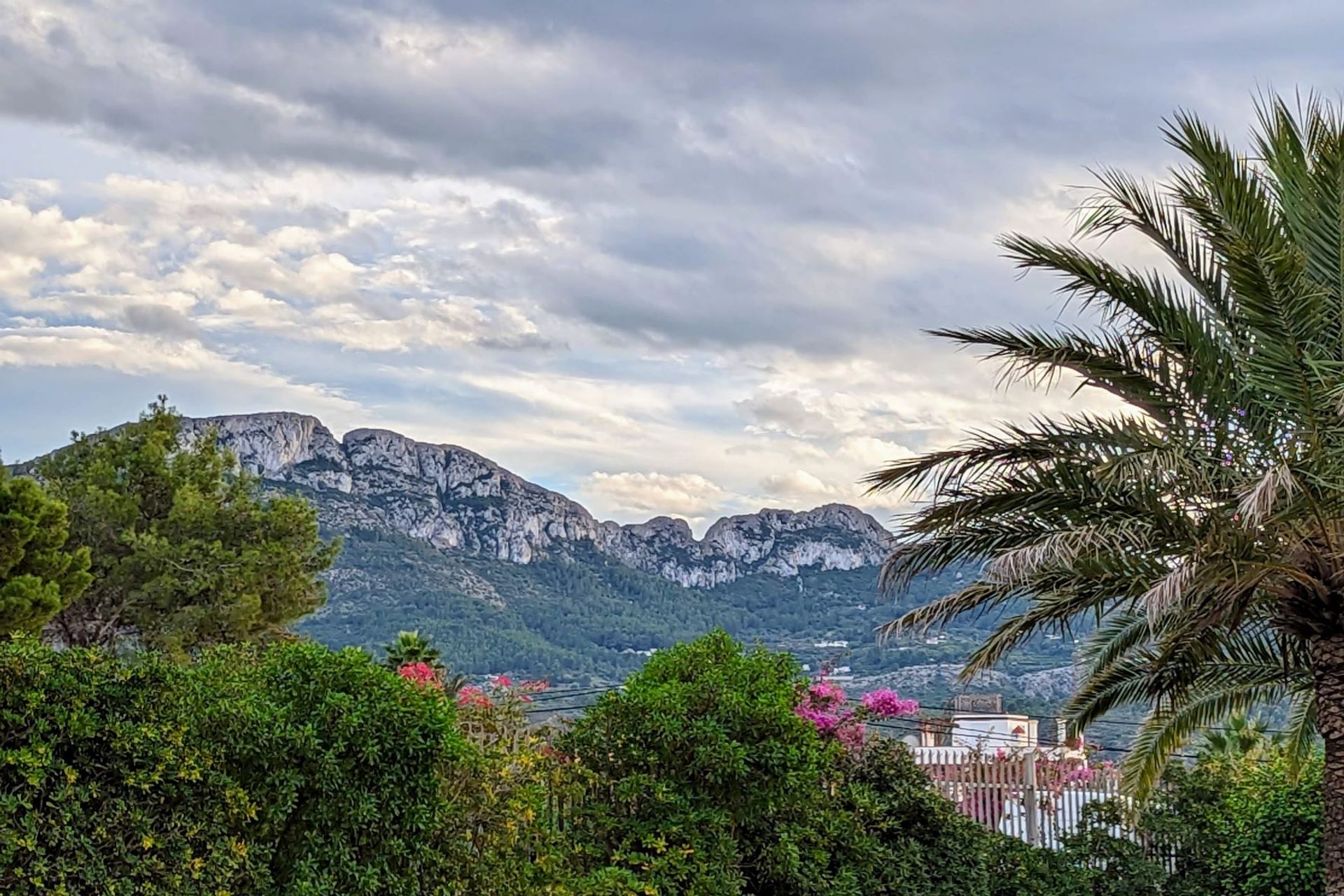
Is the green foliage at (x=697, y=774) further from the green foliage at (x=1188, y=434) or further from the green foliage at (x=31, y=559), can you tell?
the green foliage at (x=31, y=559)

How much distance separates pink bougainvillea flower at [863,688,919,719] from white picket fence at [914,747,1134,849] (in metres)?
0.63

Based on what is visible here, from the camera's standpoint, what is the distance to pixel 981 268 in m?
11.5

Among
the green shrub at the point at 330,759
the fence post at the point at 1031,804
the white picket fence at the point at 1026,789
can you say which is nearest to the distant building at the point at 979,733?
the white picket fence at the point at 1026,789

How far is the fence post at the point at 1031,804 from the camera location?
1292 centimetres

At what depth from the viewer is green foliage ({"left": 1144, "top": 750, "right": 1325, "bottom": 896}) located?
1069cm

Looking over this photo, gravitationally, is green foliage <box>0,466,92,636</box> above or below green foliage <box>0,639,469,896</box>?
above

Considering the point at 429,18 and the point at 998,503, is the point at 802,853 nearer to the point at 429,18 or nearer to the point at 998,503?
the point at 998,503

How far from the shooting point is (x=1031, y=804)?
1299cm

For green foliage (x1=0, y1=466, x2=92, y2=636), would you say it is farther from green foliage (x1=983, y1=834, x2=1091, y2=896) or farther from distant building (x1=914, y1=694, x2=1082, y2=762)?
green foliage (x1=983, y1=834, x2=1091, y2=896)

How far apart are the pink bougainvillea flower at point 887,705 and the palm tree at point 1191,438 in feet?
11.7

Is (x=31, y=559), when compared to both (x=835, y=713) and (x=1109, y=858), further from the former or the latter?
(x=1109, y=858)

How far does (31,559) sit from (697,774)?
16.6m

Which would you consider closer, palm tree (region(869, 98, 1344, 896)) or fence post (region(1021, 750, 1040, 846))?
palm tree (region(869, 98, 1344, 896))

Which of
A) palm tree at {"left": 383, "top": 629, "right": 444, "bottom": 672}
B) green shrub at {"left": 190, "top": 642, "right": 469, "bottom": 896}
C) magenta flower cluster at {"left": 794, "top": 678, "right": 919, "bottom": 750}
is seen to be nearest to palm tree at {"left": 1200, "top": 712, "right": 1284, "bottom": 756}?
magenta flower cluster at {"left": 794, "top": 678, "right": 919, "bottom": 750}
